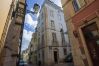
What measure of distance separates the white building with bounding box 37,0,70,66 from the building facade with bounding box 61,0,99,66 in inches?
465

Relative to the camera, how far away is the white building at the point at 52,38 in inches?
729

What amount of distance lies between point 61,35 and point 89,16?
16535 millimetres

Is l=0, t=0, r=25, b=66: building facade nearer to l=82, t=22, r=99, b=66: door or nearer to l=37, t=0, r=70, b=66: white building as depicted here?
l=82, t=22, r=99, b=66: door

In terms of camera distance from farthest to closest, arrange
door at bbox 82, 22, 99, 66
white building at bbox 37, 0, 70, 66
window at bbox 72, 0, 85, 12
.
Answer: white building at bbox 37, 0, 70, 66
window at bbox 72, 0, 85, 12
door at bbox 82, 22, 99, 66

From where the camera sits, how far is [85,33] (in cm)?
609

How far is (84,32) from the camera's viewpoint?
242 inches

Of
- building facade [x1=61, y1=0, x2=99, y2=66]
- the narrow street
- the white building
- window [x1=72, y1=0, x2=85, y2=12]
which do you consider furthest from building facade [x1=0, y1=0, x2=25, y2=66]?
the white building

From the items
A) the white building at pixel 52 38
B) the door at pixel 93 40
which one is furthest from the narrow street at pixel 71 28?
the white building at pixel 52 38

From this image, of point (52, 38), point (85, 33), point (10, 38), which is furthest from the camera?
point (52, 38)

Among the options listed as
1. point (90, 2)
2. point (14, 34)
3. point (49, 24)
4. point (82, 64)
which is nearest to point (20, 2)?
point (14, 34)

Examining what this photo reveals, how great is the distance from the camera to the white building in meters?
18.5

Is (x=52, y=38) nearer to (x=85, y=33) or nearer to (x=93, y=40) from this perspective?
(x=85, y=33)

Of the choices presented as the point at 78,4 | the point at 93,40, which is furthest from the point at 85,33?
the point at 78,4

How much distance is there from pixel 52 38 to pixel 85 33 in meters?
14.0
